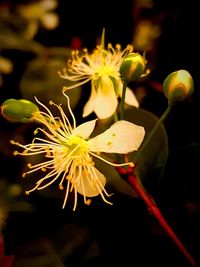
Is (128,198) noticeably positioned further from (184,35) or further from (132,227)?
(184,35)

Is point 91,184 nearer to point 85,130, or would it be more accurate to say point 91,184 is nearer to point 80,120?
point 85,130

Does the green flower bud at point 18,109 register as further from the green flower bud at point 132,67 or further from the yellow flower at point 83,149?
the green flower bud at point 132,67

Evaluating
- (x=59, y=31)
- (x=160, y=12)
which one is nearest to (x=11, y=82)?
(x=59, y=31)

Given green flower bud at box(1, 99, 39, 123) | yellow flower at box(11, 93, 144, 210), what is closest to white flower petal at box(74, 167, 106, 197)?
yellow flower at box(11, 93, 144, 210)

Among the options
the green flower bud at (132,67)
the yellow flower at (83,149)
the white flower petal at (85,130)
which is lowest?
the yellow flower at (83,149)

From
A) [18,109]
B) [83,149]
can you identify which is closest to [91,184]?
[83,149]

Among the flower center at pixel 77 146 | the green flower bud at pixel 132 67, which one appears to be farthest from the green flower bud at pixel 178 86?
the flower center at pixel 77 146
